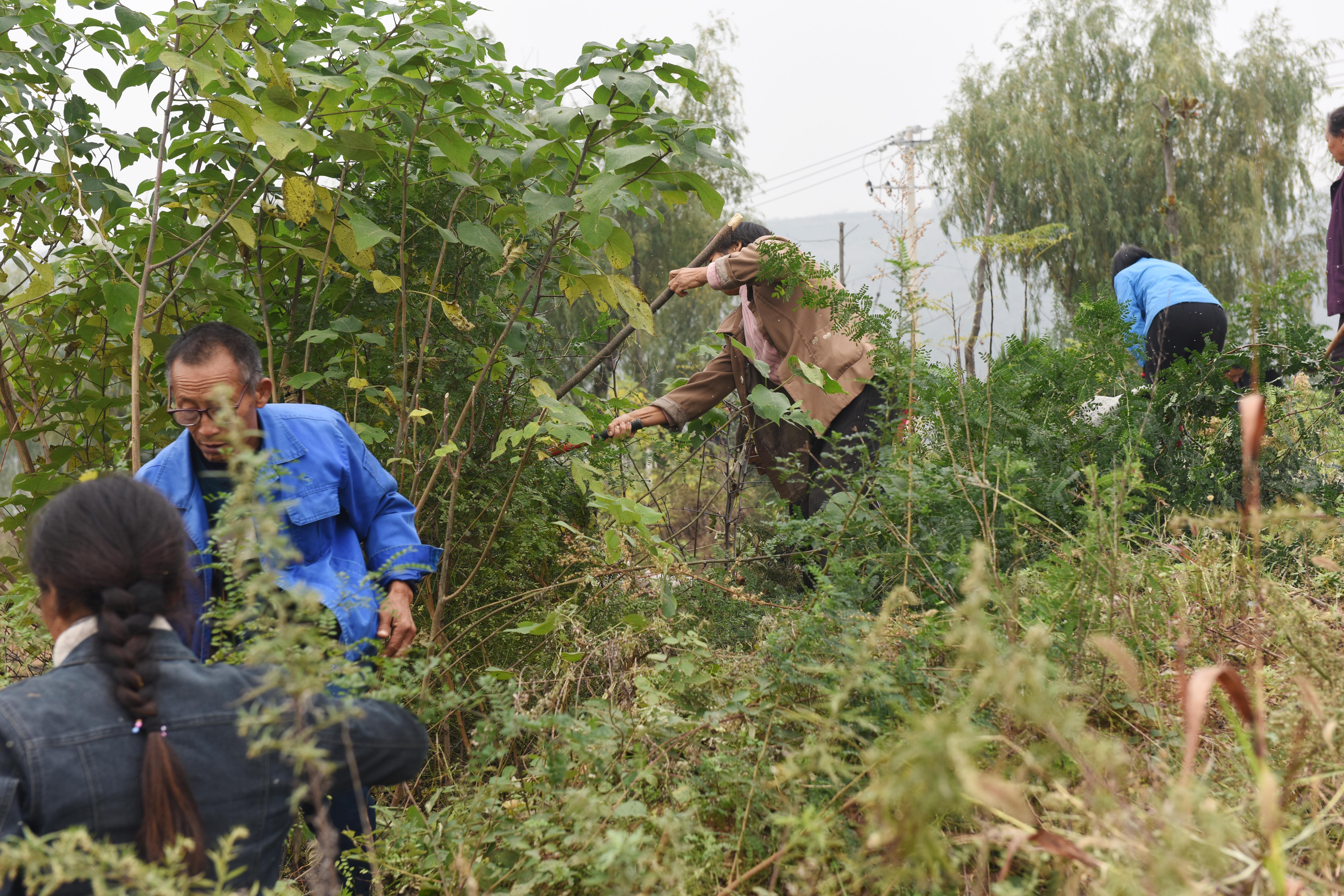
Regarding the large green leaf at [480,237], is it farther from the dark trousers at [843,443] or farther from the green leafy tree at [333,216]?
the dark trousers at [843,443]

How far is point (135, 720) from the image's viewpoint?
4.39 feet

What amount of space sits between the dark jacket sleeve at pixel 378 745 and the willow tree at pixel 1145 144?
14.1 m

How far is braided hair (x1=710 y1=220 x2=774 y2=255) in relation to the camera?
3.61 meters

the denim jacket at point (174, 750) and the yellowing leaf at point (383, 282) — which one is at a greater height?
the yellowing leaf at point (383, 282)

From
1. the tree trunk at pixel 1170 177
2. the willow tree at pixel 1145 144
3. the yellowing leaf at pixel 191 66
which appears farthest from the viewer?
the willow tree at pixel 1145 144

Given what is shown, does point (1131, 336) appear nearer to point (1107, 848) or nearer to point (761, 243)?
point (761, 243)

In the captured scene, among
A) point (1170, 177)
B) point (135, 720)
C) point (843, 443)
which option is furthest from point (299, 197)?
point (1170, 177)

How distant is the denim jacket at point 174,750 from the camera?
126 cm

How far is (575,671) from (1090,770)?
1.68 meters

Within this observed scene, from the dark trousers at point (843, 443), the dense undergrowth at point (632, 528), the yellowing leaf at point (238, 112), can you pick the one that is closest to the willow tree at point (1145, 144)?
the dark trousers at point (843, 443)

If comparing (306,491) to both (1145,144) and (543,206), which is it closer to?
(543,206)

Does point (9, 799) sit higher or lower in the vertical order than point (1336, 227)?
lower

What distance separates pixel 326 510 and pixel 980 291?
42.3 ft

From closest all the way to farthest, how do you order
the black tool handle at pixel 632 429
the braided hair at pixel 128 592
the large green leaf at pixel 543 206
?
1. the braided hair at pixel 128 592
2. the large green leaf at pixel 543 206
3. the black tool handle at pixel 632 429
